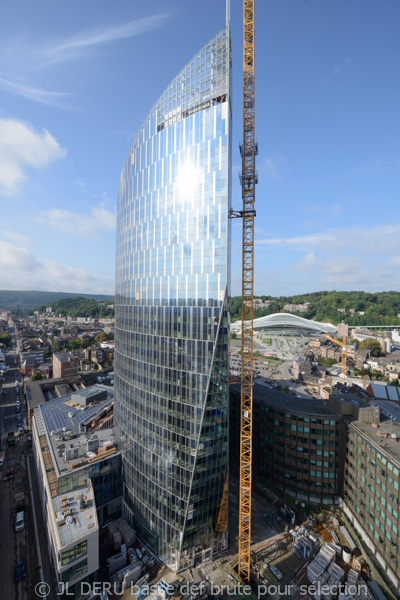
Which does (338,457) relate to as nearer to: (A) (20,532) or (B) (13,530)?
(A) (20,532)

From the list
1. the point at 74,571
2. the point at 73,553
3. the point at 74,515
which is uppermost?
the point at 74,515

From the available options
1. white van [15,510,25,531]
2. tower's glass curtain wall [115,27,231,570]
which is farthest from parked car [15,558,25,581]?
tower's glass curtain wall [115,27,231,570]

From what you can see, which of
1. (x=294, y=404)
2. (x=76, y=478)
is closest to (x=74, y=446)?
(x=76, y=478)

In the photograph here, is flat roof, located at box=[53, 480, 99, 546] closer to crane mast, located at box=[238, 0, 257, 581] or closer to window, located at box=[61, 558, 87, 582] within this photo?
window, located at box=[61, 558, 87, 582]

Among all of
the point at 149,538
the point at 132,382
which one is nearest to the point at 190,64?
the point at 132,382

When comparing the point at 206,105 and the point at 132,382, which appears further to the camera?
the point at 132,382

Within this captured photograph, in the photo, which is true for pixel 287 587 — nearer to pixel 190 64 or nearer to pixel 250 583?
pixel 250 583
